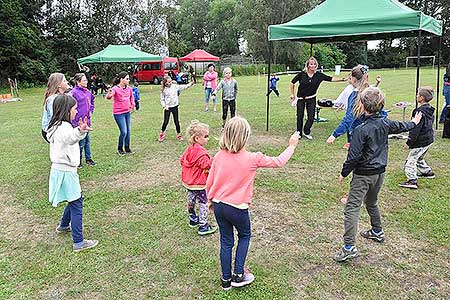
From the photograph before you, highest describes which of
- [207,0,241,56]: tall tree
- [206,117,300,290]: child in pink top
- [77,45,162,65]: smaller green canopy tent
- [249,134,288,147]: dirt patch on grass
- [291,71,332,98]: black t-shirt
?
[207,0,241,56]: tall tree

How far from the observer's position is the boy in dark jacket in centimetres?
493

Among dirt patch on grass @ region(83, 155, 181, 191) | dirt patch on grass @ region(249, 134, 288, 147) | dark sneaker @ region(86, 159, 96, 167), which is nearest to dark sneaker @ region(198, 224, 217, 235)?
dirt patch on grass @ region(83, 155, 181, 191)

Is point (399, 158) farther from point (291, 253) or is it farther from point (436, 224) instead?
point (291, 253)

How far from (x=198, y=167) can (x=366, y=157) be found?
155 cm

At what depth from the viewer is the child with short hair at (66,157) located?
3568 millimetres

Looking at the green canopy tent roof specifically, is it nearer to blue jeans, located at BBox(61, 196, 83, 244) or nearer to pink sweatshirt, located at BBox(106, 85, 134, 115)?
pink sweatshirt, located at BBox(106, 85, 134, 115)

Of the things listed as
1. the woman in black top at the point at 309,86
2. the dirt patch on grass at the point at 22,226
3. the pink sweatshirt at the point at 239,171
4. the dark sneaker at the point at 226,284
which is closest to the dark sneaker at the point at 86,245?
the dirt patch on grass at the point at 22,226

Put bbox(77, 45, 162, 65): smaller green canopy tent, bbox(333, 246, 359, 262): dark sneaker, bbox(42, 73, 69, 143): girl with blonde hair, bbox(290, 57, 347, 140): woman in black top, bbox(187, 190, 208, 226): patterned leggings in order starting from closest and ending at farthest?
1. bbox(333, 246, 359, 262): dark sneaker
2. bbox(187, 190, 208, 226): patterned leggings
3. bbox(42, 73, 69, 143): girl with blonde hair
4. bbox(290, 57, 347, 140): woman in black top
5. bbox(77, 45, 162, 65): smaller green canopy tent

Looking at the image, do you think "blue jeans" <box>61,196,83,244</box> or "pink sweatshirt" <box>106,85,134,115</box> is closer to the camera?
"blue jeans" <box>61,196,83,244</box>

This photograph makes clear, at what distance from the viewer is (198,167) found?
383 centimetres

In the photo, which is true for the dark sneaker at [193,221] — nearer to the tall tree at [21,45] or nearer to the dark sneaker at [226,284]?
the dark sneaker at [226,284]

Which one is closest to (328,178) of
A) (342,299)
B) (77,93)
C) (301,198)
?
(301,198)

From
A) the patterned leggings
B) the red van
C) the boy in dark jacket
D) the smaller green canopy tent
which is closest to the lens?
the patterned leggings

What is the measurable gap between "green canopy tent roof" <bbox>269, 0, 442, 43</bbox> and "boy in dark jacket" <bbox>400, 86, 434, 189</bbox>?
2.52m
